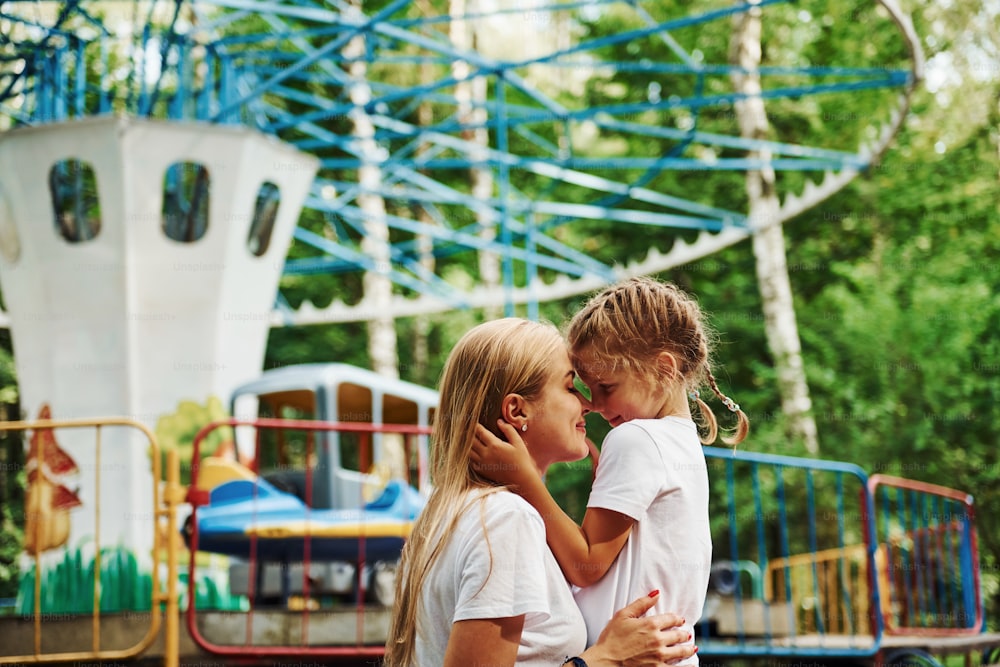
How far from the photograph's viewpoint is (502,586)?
177 centimetres

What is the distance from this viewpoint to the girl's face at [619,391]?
220 cm

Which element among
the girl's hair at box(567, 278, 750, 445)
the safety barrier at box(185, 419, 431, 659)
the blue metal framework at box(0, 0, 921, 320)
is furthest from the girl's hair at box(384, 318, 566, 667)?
the blue metal framework at box(0, 0, 921, 320)

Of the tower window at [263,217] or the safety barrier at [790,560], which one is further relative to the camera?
the tower window at [263,217]

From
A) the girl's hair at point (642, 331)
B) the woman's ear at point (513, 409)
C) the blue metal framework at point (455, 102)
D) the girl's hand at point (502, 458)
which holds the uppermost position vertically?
the blue metal framework at point (455, 102)

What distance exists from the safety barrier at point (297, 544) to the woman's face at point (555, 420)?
123 inches

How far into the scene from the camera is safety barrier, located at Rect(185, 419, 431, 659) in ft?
16.9

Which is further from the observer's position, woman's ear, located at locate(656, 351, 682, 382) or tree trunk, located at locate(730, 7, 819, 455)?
tree trunk, located at locate(730, 7, 819, 455)

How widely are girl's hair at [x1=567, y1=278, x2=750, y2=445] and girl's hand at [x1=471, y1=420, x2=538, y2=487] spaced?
30 cm

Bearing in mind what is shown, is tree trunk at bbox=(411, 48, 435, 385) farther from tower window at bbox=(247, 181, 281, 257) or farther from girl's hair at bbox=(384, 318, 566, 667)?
girl's hair at bbox=(384, 318, 566, 667)

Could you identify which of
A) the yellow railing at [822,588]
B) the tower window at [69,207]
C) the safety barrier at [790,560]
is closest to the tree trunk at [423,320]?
the safety barrier at [790,560]

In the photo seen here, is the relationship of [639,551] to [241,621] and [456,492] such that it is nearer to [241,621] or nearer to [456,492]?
[456,492]

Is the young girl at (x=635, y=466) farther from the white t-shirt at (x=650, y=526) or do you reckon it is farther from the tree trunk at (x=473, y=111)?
the tree trunk at (x=473, y=111)

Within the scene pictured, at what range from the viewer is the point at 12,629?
16.1ft

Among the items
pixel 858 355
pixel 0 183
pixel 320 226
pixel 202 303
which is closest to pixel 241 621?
pixel 202 303
